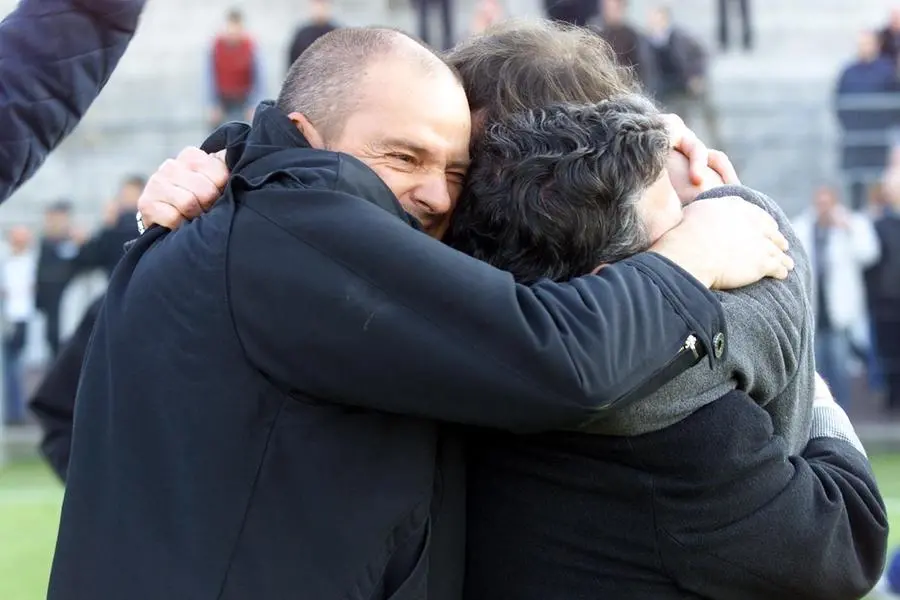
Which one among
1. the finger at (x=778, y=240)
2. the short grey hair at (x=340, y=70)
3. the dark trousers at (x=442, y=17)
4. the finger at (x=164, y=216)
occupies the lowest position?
the dark trousers at (x=442, y=17)

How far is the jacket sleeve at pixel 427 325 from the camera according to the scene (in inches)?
70.4

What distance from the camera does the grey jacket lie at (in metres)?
1.91

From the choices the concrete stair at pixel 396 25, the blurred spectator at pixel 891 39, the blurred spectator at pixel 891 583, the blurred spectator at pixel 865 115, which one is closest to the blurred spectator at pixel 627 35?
the concrete stair at pixel 396 25

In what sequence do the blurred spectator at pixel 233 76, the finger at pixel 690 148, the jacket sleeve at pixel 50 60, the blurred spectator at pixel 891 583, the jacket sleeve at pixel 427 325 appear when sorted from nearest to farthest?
the jacket sleeve at pixel 427 325
the finger at pixel 690 148
the jacket sleeve at pixel 50 60
the blurred spectator at pixel 891 583
the blurred spectator at pixel 233 76

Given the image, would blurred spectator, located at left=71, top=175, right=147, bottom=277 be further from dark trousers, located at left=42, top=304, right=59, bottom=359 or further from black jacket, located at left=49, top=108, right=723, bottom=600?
black jacket, located at left=49, top=108, right=723, bottom=600

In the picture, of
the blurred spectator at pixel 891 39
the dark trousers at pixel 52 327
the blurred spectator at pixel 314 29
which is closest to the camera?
the dark trousers at pixel 52 327

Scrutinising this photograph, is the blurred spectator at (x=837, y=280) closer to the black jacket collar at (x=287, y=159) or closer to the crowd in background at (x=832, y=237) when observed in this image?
the crowd in background at (x=832, y=237)

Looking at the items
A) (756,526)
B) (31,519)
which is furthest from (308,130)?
(31,519)

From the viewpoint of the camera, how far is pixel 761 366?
198 centimetres

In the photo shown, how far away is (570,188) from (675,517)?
18.9 inches

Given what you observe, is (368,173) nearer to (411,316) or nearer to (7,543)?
(411,316)

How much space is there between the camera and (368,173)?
1.94 metres

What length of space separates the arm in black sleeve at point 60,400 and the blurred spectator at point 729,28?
11573 mm

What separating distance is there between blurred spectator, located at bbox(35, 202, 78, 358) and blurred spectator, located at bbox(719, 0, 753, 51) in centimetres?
799
